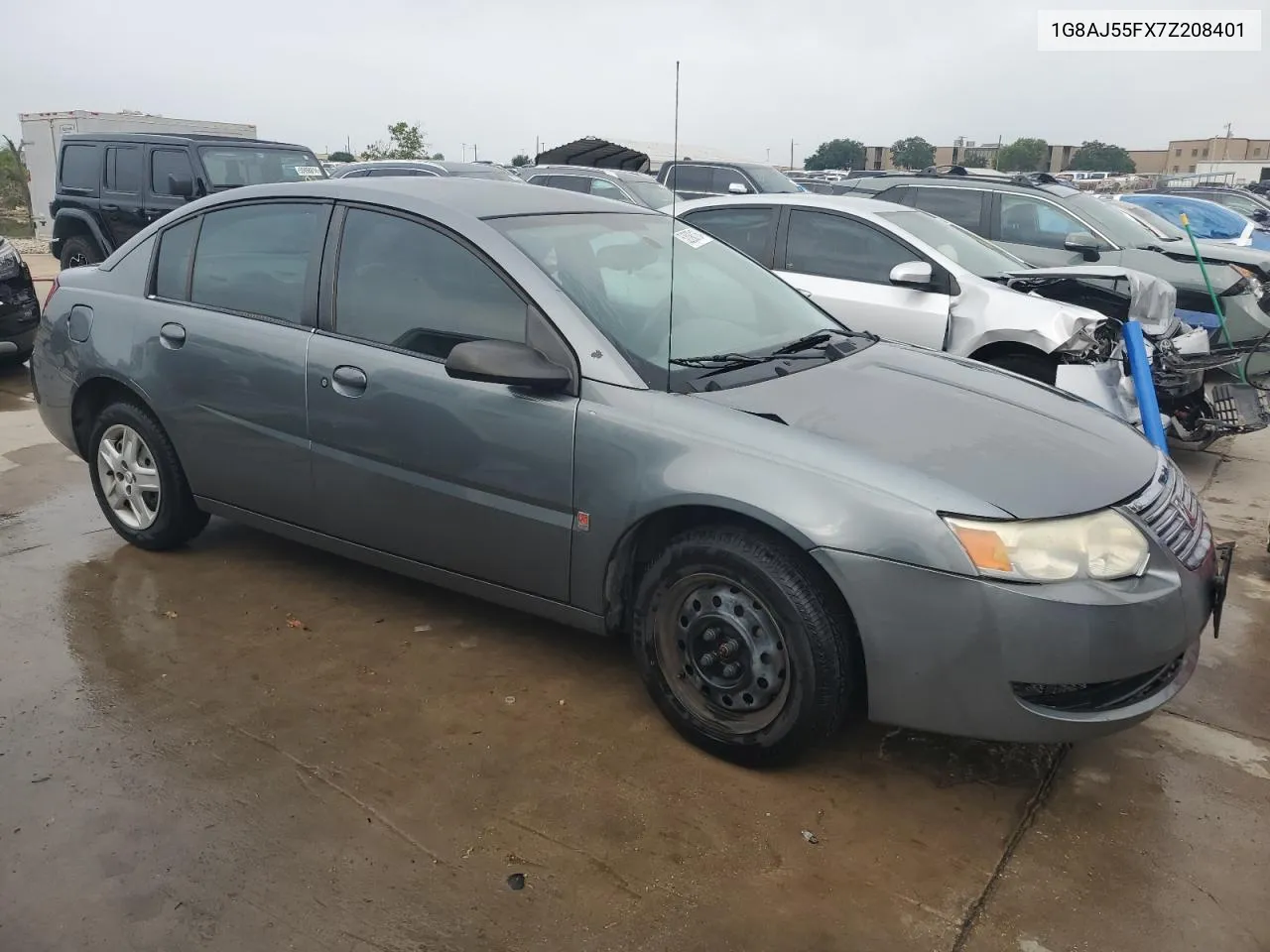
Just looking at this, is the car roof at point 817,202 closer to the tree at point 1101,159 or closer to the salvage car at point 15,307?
the salvage car at point 15,307

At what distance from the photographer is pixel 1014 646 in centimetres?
266

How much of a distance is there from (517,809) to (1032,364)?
4.40m

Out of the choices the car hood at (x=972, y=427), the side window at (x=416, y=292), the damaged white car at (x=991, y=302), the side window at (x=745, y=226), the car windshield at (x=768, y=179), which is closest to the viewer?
the car hood at (x=972, y=427)

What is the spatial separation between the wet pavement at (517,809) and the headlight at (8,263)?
509 cm

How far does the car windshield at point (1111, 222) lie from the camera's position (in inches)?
343

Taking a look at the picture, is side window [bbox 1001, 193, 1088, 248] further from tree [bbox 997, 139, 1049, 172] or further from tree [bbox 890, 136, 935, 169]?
tree [bbox 997, 139, 1049, 172]

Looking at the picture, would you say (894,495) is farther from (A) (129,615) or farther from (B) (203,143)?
(B) (203,143)

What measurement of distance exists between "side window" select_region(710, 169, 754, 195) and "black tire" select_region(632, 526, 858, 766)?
1299 cm

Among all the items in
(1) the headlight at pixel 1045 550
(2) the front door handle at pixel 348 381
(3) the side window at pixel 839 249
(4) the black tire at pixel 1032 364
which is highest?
(3) the side window at pixel 839 249

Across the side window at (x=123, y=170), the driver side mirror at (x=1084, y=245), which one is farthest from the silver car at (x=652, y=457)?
the side window at (x=123, y=170)

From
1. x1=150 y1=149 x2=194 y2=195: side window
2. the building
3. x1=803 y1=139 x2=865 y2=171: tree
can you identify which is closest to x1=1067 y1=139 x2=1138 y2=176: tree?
the building

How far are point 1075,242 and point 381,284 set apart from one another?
633cm

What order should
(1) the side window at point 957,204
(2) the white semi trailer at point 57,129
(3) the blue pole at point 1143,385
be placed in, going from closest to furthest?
(3) the blue pole at point 1143,385, (1) the side window at point 957,204, (2) the white semi trailer at point 57,129

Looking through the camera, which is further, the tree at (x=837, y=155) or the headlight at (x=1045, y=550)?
the tree at (x=837, y=155)
